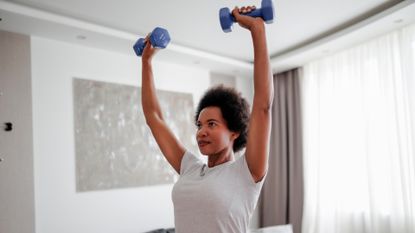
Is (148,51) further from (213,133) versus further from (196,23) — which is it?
(196,23)

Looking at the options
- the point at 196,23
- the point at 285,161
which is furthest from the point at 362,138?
the point at 196,23

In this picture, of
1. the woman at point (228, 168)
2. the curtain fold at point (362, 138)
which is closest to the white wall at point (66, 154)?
the curtain fold at point (362, 138)

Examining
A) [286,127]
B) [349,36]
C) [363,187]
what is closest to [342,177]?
[363,187]

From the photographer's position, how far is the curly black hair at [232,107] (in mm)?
1015

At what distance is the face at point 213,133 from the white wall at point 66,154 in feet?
6.64

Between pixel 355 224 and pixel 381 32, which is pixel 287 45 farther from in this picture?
pixel 355 224

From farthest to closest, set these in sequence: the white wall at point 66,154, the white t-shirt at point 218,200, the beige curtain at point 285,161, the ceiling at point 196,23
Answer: the beige curtain at point 285,161
the white wall at point 66,154
the ceiling at point 196,23
the white t-shirt at point 218,200

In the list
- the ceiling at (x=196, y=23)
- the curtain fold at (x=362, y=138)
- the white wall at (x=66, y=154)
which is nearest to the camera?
the ceiling at (x=196, y=23)

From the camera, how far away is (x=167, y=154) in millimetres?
1107

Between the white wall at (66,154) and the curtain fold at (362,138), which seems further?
the curtain fold at (362,138)

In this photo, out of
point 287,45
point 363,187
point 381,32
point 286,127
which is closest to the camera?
point 381,32

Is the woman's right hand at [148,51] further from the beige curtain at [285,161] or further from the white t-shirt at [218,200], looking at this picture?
the beige curtain at [285,161]

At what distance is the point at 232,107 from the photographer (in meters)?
1.02

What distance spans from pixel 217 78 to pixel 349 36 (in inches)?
61.3
